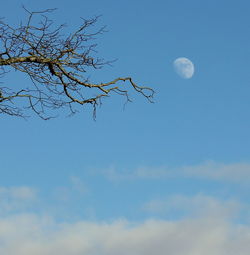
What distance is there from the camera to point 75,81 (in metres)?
11.0

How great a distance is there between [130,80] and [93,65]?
70 cm

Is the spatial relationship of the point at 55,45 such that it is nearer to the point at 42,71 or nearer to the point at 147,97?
the point at 42,71

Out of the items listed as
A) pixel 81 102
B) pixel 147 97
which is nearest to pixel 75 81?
pixel 81 102

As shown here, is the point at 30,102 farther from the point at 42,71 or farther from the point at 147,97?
the point at 147,97

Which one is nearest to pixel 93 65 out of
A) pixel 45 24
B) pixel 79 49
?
pixel 79 49

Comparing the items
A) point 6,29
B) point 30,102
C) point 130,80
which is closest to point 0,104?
point 30,102

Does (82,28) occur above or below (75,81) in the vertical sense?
above

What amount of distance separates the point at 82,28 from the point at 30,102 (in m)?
1.55

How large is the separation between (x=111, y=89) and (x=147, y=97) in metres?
0.69

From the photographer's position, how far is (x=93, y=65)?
11125mm

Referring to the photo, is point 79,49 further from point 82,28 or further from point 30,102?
Answer: point 30,102

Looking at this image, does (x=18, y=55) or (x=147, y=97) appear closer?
(x=18, y=55)

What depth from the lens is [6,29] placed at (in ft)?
35.0

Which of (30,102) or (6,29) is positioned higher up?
(6,29)
